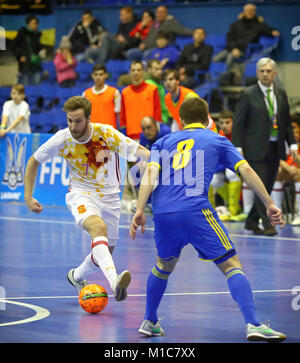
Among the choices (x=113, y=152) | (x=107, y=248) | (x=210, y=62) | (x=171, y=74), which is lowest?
(x=107, y=248)

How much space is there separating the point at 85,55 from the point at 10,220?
30.0 feet

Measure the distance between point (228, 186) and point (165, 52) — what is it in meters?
6.11

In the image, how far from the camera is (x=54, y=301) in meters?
8.22

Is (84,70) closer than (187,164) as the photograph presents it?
No

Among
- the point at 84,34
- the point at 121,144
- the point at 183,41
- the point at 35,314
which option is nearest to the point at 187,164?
the point at 121,144

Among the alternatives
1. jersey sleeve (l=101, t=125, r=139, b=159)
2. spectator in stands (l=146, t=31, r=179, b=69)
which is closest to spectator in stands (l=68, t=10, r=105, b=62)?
spectator in stands (l=146, t=31, r=179, b=69)

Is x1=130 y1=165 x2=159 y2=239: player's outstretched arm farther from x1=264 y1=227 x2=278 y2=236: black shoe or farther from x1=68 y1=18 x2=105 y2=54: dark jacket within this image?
x1=68 y1=18 x2=105 y2=54: dark jacket

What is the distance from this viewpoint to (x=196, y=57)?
19969 mm

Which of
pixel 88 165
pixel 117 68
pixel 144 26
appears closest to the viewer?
pixel 88 165

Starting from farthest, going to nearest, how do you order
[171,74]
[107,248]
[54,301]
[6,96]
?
[6,96] < [171,74] < [54,301] < [107,248]

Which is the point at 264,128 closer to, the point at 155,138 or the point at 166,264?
the point at 155,138

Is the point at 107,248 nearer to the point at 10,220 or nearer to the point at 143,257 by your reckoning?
the point at 143,257

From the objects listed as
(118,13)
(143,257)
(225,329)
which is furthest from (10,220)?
(118,13)

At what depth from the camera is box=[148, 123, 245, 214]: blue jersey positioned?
6.65 metres
